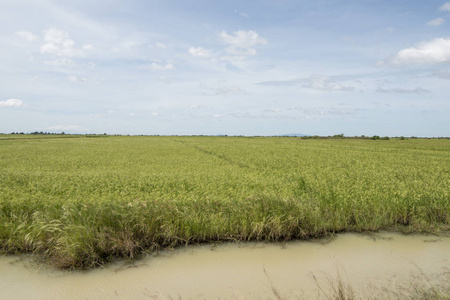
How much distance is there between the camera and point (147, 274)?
368cm

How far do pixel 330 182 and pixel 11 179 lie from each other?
348 inches

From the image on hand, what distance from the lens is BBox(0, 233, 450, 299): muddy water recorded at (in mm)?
3311

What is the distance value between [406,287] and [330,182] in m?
4.24

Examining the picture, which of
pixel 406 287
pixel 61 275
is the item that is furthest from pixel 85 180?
pixel 406 287

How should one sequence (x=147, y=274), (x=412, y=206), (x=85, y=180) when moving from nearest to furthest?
(x=147, y=274), (x=412, y=206), (x=85, y=180)

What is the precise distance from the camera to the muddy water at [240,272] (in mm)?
3311

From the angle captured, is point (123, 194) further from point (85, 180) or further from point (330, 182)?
point (330, 182)

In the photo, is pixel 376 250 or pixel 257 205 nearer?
pixel 376 250

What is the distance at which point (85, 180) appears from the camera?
7305 mm

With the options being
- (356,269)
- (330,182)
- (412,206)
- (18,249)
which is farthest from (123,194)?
(412,206)

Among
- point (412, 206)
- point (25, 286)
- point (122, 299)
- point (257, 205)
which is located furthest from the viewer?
point (412, 206)

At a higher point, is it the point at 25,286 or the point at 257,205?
the point at 257,205

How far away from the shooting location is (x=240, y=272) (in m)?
3.74

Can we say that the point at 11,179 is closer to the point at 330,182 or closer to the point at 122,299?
the point at 122,299
